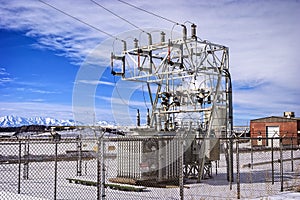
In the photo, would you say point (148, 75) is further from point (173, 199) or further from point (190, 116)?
point (173, 199)

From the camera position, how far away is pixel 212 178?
74.7ft

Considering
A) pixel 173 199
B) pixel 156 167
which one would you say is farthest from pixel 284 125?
pixel 173 199

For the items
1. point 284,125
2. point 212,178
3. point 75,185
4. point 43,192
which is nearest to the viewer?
point 43,192

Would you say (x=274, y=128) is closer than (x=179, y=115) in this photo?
No

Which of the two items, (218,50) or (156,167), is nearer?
(156,167)

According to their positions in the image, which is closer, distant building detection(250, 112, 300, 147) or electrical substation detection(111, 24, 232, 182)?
electrical substation detection(111, 24, 232, 182)

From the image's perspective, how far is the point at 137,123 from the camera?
22.5 meters

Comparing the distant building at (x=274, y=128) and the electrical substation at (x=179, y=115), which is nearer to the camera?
the electrical substation at (x=179, y=115)

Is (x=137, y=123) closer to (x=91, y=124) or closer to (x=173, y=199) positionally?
(x=91, y=124)

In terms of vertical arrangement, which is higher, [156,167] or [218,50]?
[218,50]

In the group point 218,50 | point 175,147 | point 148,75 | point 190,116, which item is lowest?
point 175,147

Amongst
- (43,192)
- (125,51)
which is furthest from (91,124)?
(125,51)

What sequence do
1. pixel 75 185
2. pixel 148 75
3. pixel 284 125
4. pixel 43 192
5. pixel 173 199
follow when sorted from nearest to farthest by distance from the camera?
pixel 173 199
pixel 43 192
pixel 75 185
pixel 148 75
pixel 284 125

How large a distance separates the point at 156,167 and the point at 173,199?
4.29 m
